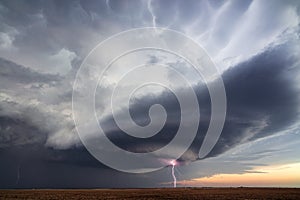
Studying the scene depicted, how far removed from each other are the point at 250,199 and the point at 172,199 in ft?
54.2

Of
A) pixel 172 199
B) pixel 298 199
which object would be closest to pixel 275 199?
pixel 298 199

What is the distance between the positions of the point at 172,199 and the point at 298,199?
25.7m

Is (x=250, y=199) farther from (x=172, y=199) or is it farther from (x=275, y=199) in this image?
(x=172, y=199)

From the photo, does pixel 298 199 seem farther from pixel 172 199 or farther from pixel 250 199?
pixel 172 199

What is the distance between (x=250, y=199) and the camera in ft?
209

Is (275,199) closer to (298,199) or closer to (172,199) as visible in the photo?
(298,199)

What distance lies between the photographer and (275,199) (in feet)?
210

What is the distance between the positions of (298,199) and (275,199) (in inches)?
183

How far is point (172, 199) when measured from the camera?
66.8 metres

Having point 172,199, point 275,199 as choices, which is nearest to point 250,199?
point 275,199

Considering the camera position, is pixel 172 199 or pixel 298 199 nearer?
pixel 298 199

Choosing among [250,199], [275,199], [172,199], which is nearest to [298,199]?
[275,199]
